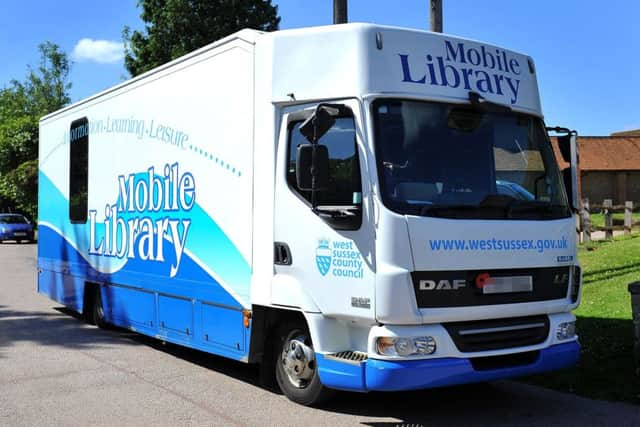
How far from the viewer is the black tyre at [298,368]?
249 inches

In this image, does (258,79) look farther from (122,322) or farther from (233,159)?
(122,322)

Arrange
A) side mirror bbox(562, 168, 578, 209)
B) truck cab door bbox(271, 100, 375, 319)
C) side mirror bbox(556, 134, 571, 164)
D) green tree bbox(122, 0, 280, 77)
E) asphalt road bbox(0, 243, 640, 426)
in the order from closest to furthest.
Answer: truck cab door bbox(271, 100, 375, 319) < asphalt road bbox(0, 243, 640, 426) < side mirror bbox(562, 168, 578, 209) < side mirror bbox(556, 134, 571, 164) < green tree bbox(122, 0, 280, 77)

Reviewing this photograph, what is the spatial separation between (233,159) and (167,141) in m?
1.62

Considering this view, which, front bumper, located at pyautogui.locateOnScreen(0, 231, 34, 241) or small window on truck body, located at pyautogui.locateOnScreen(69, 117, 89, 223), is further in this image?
front bumper, located at pyautogui.locateOnScreen(0, 231, 34, 241)

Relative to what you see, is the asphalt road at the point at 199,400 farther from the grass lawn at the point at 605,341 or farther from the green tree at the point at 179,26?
the green tree at the point at 179,26

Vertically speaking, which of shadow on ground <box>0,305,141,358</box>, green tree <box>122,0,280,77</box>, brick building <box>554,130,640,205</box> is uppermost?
green tree <box>122,0,280,77</box>

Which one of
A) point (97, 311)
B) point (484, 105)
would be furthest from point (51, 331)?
point (484, 105)

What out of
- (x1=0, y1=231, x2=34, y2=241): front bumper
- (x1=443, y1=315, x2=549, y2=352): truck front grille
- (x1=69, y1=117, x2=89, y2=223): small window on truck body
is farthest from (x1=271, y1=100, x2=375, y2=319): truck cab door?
(x1=0, y1=231, x2=34, y2=241): front bumper

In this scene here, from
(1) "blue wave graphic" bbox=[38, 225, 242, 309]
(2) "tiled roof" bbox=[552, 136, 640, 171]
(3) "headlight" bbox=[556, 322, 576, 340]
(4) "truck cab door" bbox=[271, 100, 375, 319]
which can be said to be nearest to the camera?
(4) "truck cab door" bbox=[271, 100, 375, 319]

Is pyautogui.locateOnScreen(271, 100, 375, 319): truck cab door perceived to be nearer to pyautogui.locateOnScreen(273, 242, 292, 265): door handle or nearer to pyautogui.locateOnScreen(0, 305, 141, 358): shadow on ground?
pyautogui.locateOnScreen(273, 242, 292, 265): door handle

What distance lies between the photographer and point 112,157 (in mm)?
9812

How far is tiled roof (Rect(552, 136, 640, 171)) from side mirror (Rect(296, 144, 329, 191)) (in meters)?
51.0

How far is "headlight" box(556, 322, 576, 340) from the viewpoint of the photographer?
631 centimetres

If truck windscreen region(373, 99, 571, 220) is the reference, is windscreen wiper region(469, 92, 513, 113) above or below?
above
